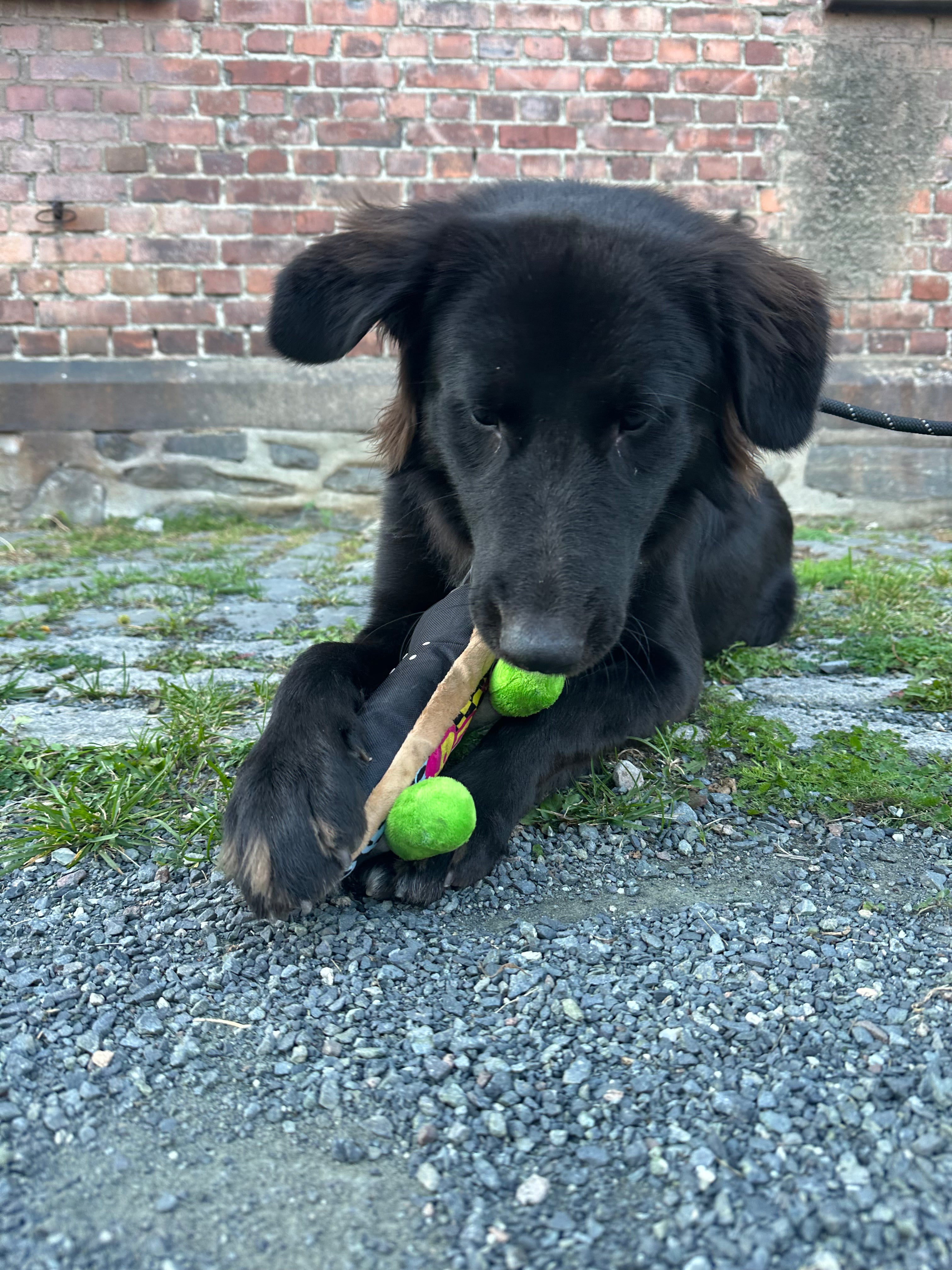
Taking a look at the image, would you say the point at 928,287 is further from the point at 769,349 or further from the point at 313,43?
the point at 769,349

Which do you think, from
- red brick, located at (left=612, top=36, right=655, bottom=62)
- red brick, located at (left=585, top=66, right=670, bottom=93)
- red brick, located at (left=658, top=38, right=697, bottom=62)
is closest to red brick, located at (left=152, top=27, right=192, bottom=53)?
red brick, located at (left=585, top=66, right=670, bottom=93)

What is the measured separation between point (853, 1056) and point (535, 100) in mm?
4970

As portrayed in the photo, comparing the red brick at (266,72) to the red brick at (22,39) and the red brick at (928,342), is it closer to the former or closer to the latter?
the red brick at (22,39)

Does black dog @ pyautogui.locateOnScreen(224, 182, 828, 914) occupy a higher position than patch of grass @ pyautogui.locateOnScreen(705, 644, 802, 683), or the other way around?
black dog @ pyautogui.locateOnScreen(224, 182, 828, 914)

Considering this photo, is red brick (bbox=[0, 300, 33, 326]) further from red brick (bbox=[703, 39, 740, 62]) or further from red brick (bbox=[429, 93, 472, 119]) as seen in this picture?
red brick (bbox=[703, 39, 740, 62])

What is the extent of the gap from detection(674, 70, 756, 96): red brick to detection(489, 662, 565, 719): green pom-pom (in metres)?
4.30

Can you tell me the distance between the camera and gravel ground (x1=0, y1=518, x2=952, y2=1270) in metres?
1.01

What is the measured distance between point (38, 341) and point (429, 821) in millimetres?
4532

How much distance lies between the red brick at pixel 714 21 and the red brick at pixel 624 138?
50 cm

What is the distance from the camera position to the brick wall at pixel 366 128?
4941 mm

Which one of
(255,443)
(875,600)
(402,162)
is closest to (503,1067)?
(875,600)

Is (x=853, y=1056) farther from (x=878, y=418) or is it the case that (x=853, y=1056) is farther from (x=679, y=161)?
(x=679, y=161)

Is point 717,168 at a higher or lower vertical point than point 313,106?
lower

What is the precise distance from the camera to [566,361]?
1.87 m
